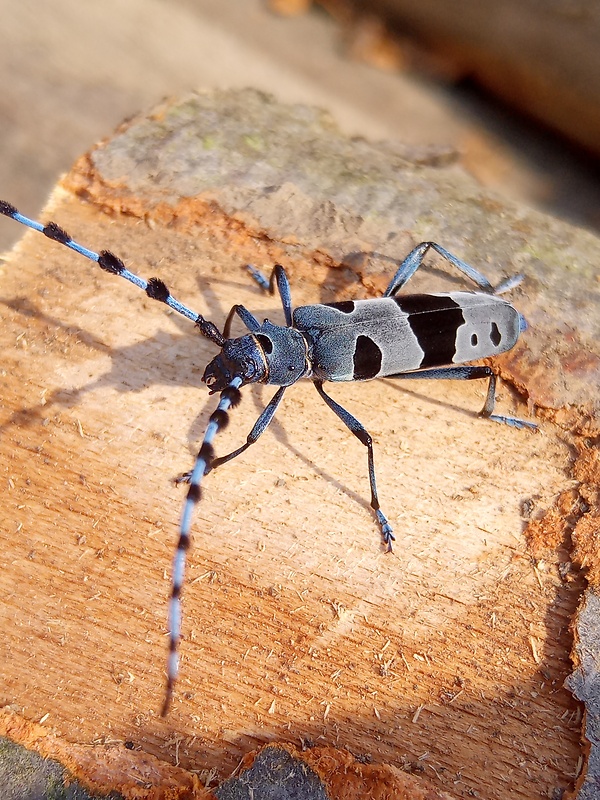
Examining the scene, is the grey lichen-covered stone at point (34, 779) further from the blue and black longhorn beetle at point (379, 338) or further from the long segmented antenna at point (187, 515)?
the blue and black longhorn beetle at point (379, 338)

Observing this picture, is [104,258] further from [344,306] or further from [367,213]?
[367,213]

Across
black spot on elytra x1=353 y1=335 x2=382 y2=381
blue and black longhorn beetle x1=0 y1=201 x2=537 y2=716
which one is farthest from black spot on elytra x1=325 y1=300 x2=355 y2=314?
black spot on elytra x1=353 y1=335 x2=382 y2=381

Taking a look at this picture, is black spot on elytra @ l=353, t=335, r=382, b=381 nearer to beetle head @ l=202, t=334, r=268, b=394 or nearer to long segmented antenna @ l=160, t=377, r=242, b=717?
beetle head @ l=202, t=334, r=268, b=394

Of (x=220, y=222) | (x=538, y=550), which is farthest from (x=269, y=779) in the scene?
(x=220, y=222)

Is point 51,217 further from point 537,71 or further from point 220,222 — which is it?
point 537,71

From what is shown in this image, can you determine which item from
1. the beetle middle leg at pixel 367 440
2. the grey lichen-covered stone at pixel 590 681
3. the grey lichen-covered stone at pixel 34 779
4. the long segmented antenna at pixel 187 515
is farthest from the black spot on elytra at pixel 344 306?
the grey lichen-covered stone at pixel 34 779

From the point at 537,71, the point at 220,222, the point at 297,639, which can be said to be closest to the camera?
the point at 297,639
